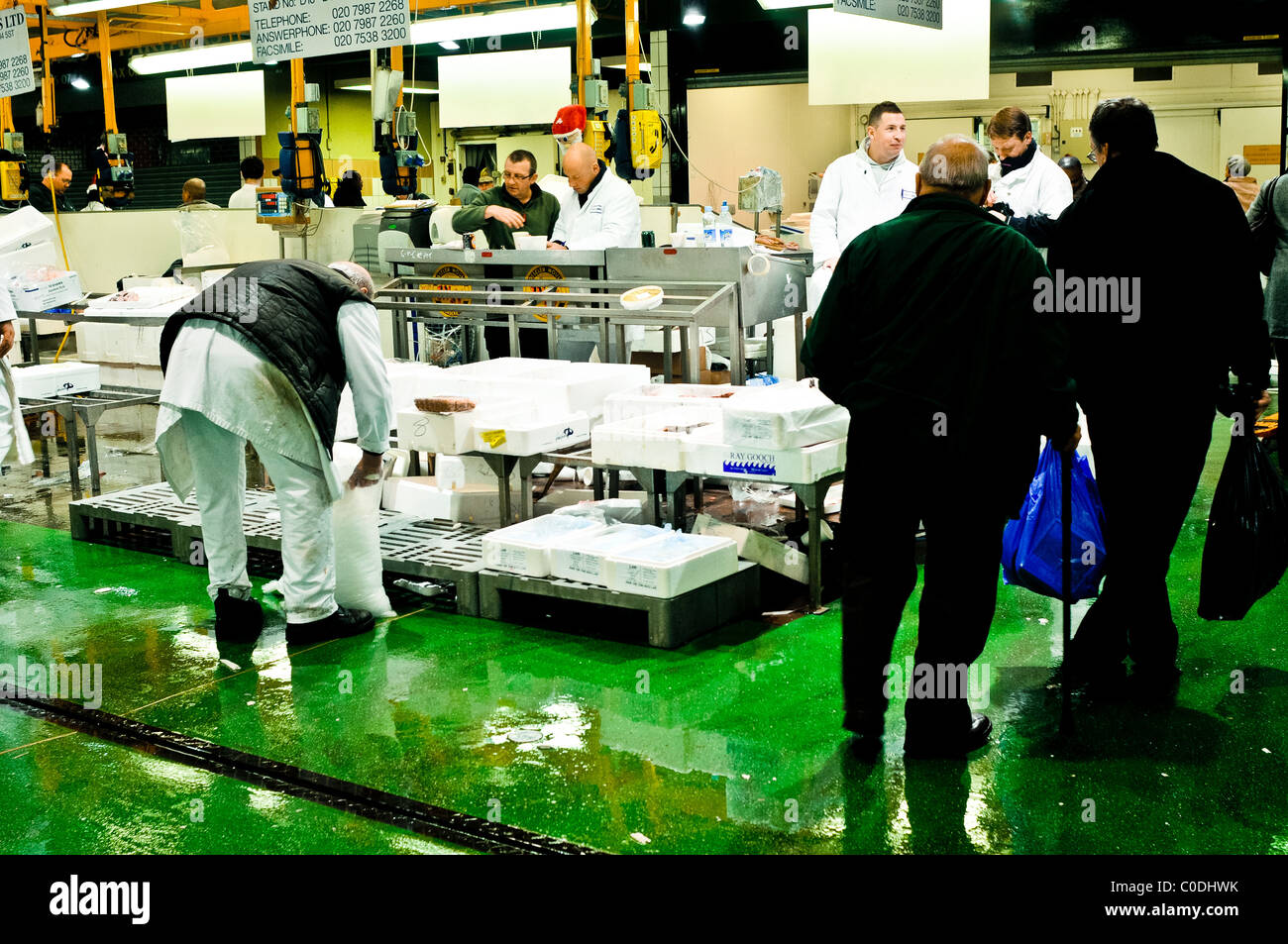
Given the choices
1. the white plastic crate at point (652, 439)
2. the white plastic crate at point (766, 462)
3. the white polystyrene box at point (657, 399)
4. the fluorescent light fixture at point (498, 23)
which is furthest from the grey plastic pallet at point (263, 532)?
the fluorescent light fixture at point (498, 23)

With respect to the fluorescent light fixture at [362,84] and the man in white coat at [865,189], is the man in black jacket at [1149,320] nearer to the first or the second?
the man in white coat at [865,189]

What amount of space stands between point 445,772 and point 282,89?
1847 cm

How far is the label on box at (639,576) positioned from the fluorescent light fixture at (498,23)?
23.9 feet

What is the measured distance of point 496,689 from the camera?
4.45m

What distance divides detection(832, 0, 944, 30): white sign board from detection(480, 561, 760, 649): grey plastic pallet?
377cm

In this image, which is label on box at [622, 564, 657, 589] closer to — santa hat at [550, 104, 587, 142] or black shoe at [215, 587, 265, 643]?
black shoe at [215, 587, 265, 643]

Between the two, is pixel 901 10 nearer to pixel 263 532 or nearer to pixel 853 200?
pixel 853 200

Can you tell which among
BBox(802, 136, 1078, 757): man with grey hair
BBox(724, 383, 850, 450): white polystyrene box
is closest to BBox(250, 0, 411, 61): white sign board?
BBox(724, 383, 850, 450): white polystyrene box

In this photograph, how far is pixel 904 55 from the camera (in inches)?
371

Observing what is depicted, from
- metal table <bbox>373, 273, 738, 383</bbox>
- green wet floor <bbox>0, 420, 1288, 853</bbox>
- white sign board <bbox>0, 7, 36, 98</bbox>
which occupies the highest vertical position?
white sign board <bbox>0, 7, 36, 98</bbox>

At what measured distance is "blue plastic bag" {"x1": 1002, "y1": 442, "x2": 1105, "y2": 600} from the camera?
4.17 metres

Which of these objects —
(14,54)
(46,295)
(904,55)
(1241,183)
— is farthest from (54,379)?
(1241,183)
